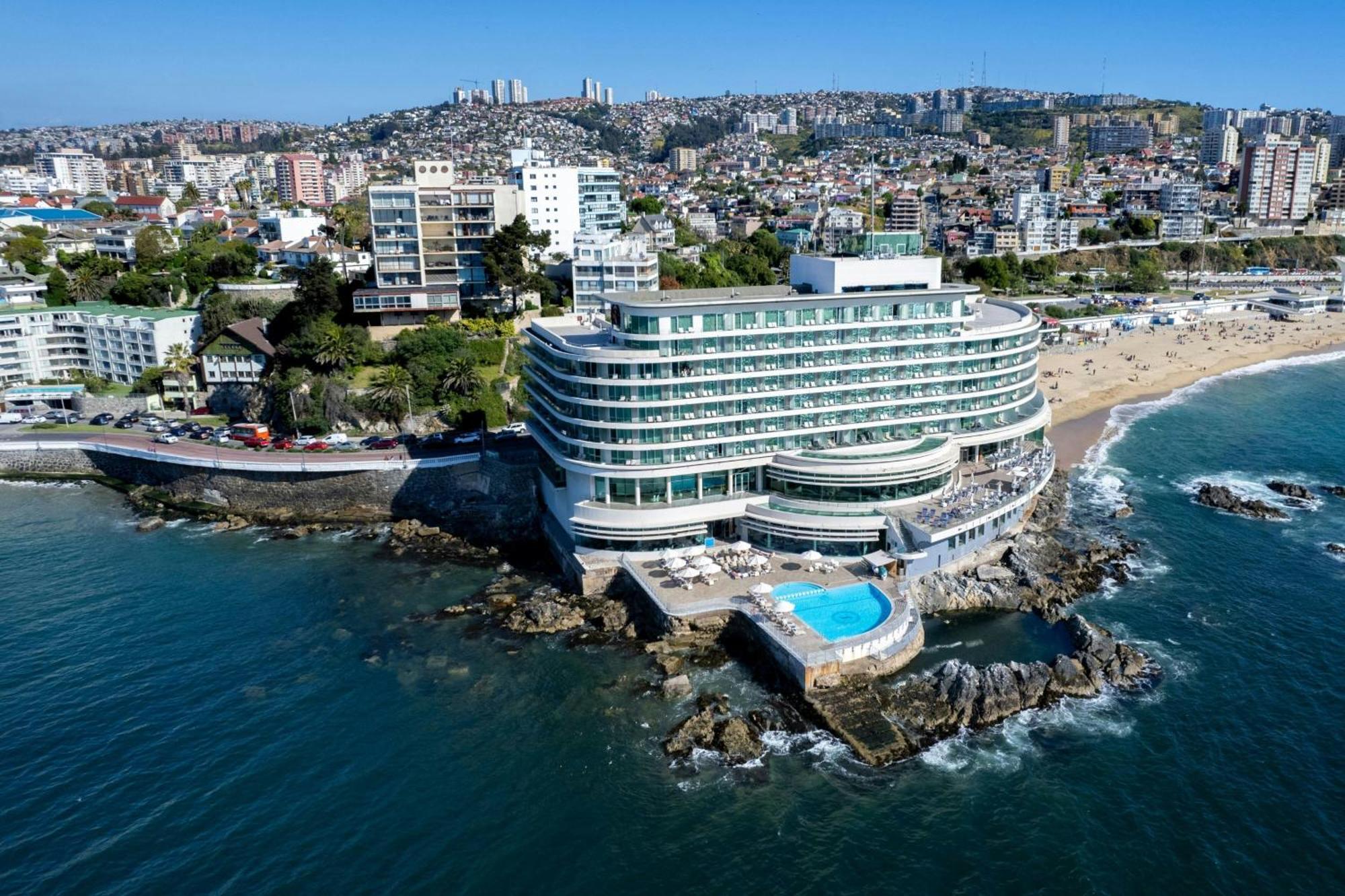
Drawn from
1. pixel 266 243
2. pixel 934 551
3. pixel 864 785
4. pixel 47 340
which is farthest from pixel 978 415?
pixel 266 243

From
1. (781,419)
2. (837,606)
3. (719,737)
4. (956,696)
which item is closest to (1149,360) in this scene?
(781,419)

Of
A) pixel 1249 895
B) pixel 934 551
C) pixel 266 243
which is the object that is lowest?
pixel 1249 895

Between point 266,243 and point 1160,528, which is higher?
point 266,243

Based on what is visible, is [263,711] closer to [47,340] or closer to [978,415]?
[978,415]

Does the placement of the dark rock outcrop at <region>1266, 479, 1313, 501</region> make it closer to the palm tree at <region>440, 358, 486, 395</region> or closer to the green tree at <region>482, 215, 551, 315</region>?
the palm tree at <region>440, 358, 486, 395</region>

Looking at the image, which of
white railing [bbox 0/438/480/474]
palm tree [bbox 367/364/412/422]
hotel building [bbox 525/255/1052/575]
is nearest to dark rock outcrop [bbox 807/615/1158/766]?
A: hotel building [bbox 525/255/1052/575]

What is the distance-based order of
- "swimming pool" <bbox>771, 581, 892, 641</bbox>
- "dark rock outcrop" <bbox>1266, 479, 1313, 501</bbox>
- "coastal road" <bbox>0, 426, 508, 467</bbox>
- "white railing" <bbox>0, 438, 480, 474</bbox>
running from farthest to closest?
"dark rock outcrop" <bbox>1266, 479, 1313, 501</bbox>, "coastal road" <bbox>0, 426, 508, 467</bbox>, "white railing" <bbox>0, 438, 480, 474</bbox>, "swimming pool" <bbox>771, 581, 892, 641</bbox>
